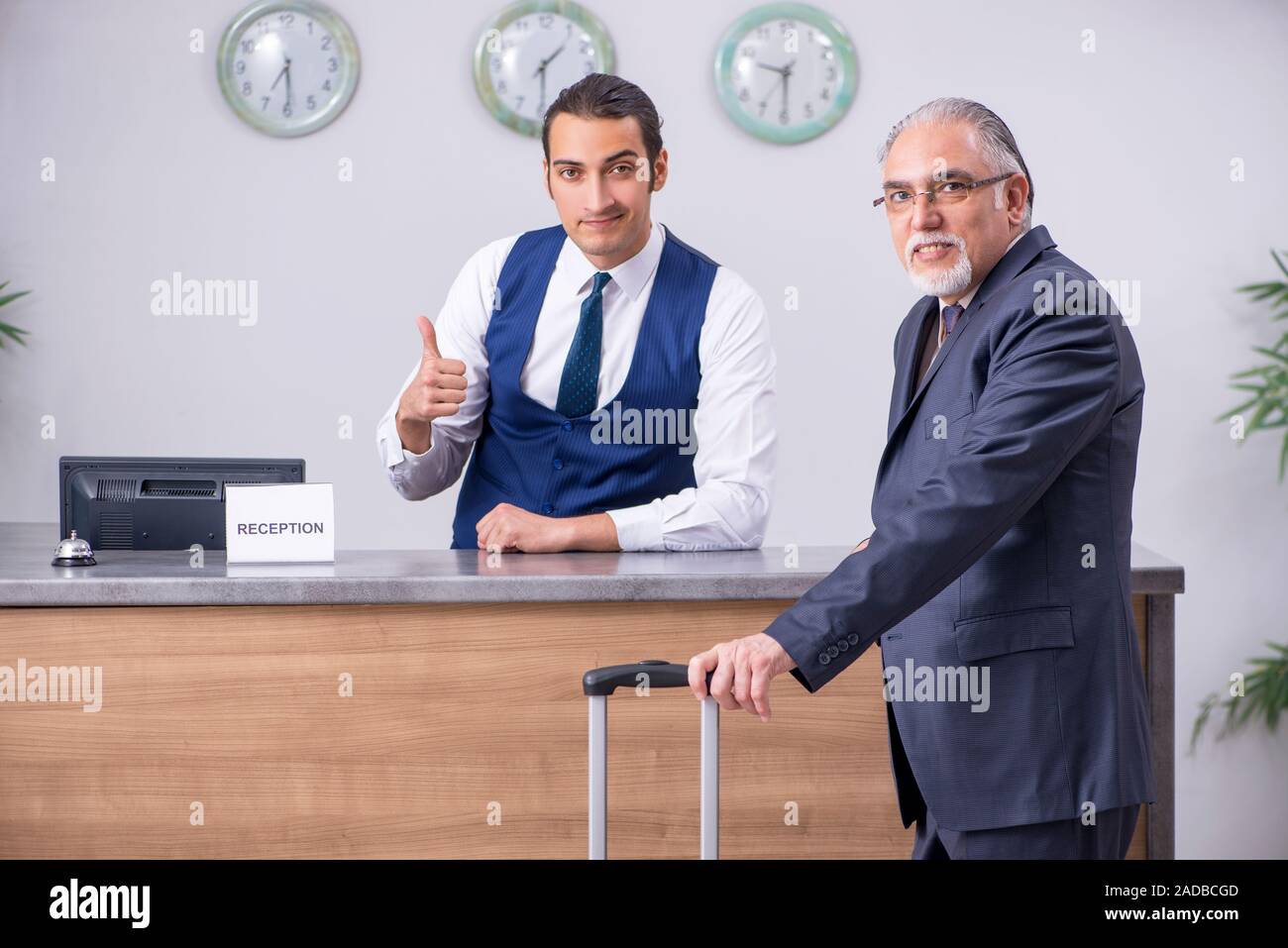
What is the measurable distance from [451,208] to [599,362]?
166cm

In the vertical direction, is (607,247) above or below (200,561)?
above

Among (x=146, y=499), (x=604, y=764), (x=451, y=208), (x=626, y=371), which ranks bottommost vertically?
(x=604, y=764)

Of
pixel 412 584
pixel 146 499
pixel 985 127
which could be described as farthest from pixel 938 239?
pixel 146 499

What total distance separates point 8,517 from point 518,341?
2368 millimetres

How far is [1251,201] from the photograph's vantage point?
166 inches

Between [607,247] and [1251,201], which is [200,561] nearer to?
[607,247]

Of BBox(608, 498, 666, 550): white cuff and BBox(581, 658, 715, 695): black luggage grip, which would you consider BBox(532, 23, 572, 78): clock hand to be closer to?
BBox(608, 498, 666, 550): white cuff

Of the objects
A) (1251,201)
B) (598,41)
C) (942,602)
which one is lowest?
(942,602)

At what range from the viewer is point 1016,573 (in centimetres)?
137

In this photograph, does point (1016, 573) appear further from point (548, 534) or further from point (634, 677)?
point (548, 534)

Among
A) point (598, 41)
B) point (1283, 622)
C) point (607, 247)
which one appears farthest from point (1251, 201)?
point (607, 247)

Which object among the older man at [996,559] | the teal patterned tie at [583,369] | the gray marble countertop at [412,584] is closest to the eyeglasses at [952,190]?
the older man at [996,559]

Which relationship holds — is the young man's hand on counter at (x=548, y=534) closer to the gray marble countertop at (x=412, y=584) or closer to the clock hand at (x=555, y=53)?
the gray marble countertop at (x=412, y=584)
